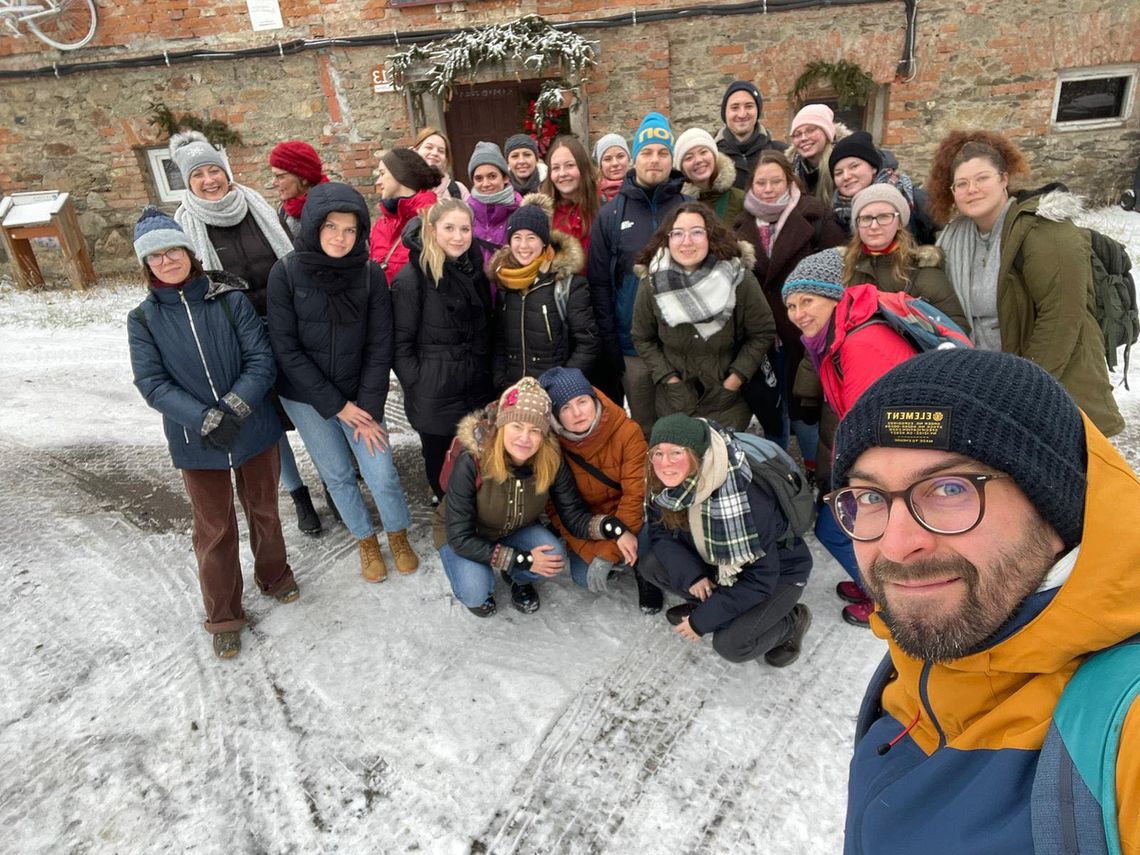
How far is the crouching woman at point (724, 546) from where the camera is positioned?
2.35 m

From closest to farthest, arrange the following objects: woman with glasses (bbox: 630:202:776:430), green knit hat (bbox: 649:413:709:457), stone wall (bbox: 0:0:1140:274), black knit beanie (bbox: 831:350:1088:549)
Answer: black knit beanie (bbox: 831:350:1088:549) → green knit hat (bbox: 649:413:709:457) → woman with glasses (bbox: 630:202:776:430) → stone wall (bbox: 0:0:1140:274)

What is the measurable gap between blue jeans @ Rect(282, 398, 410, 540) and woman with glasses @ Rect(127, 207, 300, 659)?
0.18m

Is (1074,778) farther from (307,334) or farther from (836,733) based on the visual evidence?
(307,334)

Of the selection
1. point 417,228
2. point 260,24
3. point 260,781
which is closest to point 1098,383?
point 417,228

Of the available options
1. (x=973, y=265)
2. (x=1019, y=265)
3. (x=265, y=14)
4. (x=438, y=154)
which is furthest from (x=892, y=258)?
(x=265, y=14)

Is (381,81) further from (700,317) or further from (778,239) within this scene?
(700,317)

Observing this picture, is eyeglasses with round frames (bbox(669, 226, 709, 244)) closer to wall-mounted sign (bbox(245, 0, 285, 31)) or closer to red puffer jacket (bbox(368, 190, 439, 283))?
red puffer jacket (bbox(368, 190, 439, 283))

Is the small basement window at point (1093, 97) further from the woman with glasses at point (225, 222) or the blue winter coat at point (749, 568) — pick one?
the woman with glasses at point (225, 222)

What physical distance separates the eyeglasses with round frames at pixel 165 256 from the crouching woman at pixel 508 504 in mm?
1297

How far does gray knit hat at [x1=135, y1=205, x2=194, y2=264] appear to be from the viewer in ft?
7.96

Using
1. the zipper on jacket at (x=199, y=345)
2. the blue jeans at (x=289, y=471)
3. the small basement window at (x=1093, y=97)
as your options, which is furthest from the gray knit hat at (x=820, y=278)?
the small basement window at (x=1093, y=97)

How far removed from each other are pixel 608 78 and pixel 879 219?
603cm

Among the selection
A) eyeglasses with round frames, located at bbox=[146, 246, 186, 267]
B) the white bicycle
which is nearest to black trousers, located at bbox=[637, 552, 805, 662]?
eyeglasses with round frames, located at bbox=[146, 246, 186, 267]

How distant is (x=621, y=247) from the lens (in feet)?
11.3
